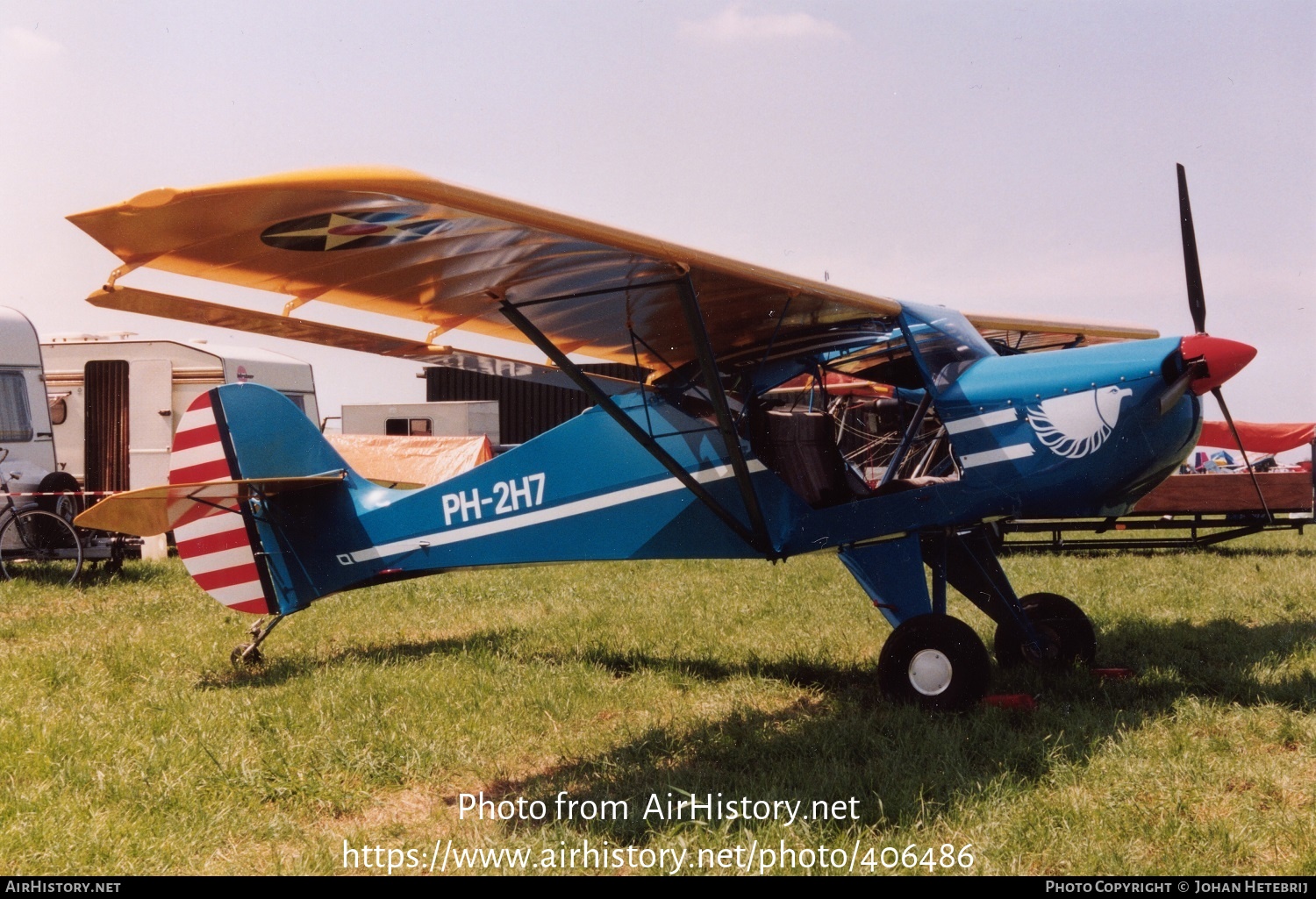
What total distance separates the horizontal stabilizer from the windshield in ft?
13.6

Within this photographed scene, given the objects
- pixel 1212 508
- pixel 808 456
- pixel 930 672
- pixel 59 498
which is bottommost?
pixel 59 498

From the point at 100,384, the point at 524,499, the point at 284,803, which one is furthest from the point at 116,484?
the point at 284,803

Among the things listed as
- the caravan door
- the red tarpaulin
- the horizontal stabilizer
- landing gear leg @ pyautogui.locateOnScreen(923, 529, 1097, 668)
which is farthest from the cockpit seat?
the caravan door

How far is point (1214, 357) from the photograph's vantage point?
5043 millimetres

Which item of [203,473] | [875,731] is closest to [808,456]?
[875,731]

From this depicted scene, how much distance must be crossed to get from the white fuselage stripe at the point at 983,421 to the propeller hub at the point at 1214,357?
0.89 metres

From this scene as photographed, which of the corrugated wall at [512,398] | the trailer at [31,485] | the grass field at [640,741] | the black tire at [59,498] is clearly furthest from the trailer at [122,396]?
the corrugated wall at [512,398]

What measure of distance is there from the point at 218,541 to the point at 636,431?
360cm

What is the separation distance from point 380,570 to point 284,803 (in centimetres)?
262

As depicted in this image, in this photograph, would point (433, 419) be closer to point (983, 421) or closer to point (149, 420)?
point (149, 420)

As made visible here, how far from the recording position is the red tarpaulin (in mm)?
11852

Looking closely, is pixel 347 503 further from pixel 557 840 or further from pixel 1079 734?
pixel 1079 734

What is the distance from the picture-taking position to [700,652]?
23.3ft

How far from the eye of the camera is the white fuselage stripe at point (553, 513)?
584cm
